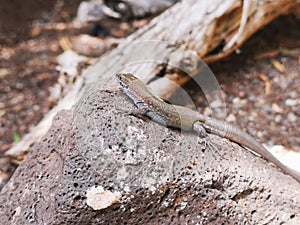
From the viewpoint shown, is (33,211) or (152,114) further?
(152,114)

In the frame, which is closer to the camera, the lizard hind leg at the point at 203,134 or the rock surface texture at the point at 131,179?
the rock surface texture at the point at 131,179

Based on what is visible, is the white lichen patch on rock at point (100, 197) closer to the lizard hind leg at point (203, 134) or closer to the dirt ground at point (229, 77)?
the lizard hind leg at point (203, 134)

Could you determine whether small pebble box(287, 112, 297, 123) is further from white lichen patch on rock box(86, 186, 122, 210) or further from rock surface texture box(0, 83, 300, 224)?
white lichen patch on rock box(86, 186, 122, 210)

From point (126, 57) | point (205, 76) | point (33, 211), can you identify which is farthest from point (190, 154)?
point (205, 76)

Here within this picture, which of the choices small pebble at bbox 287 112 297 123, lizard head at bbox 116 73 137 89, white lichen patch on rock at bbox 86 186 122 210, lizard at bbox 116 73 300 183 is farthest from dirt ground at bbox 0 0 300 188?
Result: white lichen patch on rock at bbox 86 186 122 210

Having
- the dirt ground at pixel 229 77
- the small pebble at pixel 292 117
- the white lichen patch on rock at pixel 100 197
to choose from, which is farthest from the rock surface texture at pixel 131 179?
the small pebble at pixel 292 117

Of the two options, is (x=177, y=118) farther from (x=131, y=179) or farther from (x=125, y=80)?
(x=131, y=179)

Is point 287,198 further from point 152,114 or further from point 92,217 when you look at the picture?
point 92,217
